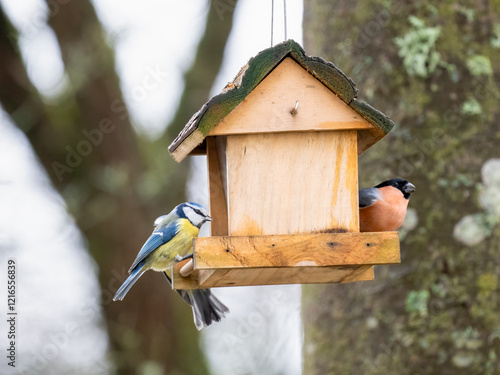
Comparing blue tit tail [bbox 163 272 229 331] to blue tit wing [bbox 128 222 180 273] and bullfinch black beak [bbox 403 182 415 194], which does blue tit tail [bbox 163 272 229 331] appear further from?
bullfinch black beak [bbox 403 182 415 194]

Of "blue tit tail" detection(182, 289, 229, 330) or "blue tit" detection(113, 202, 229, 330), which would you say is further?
"blue tit tail" detection(182, 289, 229, 330)

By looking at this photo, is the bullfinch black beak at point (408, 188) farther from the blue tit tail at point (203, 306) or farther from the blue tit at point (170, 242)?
the blue tit tail at point (203, 306)

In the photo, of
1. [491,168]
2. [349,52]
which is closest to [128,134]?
[349,52]

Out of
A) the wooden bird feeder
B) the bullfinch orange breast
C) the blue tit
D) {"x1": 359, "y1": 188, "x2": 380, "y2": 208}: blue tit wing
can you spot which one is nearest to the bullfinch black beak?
the bullfinch orange breast

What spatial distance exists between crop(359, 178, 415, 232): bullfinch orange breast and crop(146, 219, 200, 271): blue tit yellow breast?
87 cm

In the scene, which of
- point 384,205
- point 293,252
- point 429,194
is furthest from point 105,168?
point 293,252

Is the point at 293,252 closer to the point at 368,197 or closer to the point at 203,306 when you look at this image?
the point at 368,197

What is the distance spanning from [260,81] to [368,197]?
0.91m

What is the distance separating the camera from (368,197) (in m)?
3.35

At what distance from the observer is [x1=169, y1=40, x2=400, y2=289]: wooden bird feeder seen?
272 centimetres

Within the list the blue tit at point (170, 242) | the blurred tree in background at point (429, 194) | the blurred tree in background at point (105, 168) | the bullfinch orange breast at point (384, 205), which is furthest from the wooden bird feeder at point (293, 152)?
the blurred tree in background at point (105, 168)

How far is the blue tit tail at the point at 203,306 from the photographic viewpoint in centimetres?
A: 373

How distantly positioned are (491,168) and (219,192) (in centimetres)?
159

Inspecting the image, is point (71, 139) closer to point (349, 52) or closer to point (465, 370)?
point (349, 52)
